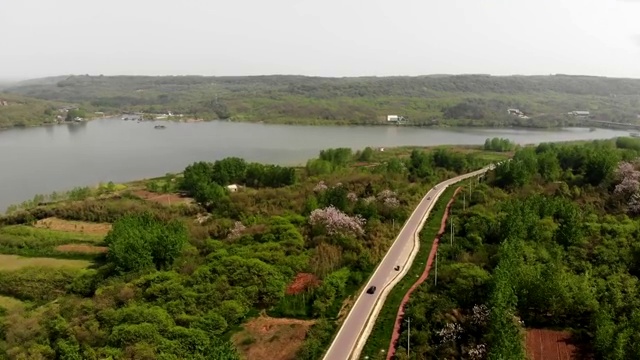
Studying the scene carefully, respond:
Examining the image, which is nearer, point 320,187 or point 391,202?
point 391,202

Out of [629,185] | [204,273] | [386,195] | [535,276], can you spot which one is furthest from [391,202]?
[629,185]

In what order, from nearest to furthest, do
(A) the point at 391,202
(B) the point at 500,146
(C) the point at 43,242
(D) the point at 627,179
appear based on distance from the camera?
(C) the point at 43,242
(D) the point at 627,179
(A) the point at 391,202
(B) the point at 500,146

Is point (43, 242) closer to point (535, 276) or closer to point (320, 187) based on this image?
point (320, 187)

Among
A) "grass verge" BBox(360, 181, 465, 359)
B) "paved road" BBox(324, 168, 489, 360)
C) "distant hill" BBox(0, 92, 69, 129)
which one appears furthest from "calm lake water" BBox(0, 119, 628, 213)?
"grass verge" BBox(360, 181, 465, 359)

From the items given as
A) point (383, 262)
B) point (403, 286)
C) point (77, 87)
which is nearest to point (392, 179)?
point (383, 262)

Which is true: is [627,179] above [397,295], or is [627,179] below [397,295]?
above

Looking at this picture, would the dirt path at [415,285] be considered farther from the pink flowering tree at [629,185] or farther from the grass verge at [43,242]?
the grass verge at [43,242]

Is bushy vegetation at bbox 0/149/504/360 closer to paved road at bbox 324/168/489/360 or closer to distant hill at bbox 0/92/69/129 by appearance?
paved road at bbox 324/168/489/360

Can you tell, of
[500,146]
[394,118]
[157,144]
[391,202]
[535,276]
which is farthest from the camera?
[394,118]
